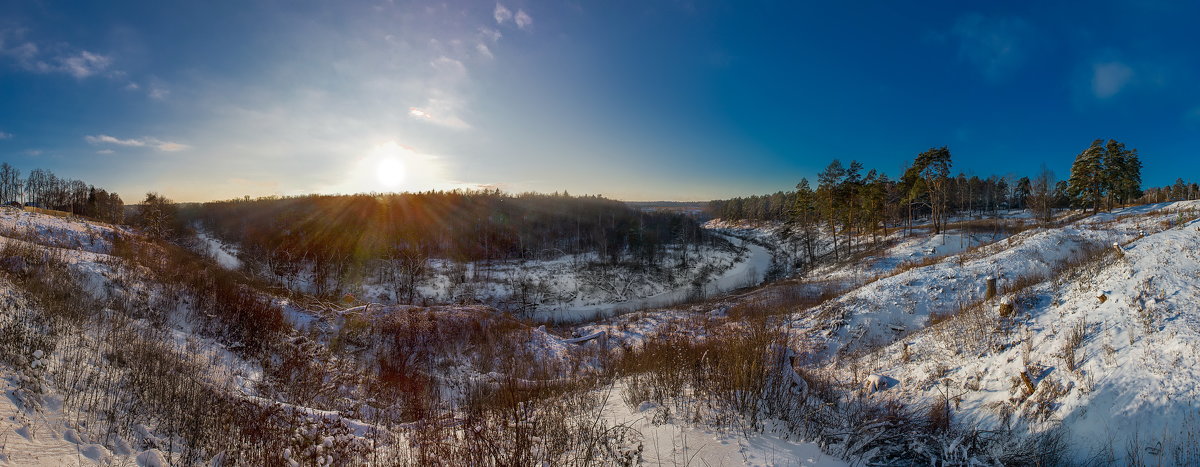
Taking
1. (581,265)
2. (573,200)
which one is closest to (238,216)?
(573,200)

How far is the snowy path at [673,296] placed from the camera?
36250 mm

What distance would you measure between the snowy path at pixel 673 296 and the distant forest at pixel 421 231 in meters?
10.4

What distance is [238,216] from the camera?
105 metres

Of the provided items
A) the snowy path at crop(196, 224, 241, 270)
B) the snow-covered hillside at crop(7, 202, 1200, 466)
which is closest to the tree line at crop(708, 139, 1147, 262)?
the snow-covered hillside at crop(7, 202, 1200, 466)

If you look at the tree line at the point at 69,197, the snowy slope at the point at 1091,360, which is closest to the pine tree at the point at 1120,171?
the snowy slope at the point at 1091,360

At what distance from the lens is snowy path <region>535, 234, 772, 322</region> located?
36.2 meters

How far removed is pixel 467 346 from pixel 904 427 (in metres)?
13.3

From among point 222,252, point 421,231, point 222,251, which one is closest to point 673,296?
point 421,231

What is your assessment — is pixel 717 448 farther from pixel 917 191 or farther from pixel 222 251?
pixel 222 251

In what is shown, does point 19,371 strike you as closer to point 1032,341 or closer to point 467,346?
point 467,346

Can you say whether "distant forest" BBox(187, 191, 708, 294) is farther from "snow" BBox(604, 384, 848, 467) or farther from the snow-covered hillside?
"snow" BBox(604, 384, 848, 467)

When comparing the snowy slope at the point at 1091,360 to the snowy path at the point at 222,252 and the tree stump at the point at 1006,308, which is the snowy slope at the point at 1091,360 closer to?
the tree stump at the point at 1006,308

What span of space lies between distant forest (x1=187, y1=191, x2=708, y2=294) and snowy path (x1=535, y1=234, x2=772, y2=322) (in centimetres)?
1038

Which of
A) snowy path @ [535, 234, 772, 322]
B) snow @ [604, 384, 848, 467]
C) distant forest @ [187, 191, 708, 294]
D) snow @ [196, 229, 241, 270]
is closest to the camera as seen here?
snow @ [604, 384, 848, 467]
